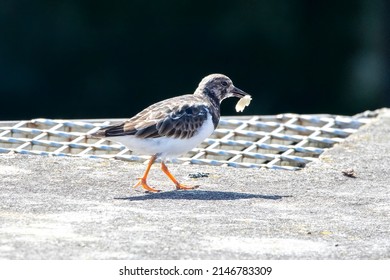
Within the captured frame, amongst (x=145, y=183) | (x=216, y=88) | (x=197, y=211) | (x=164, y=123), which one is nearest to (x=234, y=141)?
(x=216, y=88)

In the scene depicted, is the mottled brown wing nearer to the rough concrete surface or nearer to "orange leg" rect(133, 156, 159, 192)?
"orange leg" rect(133, 156, 159, 192)

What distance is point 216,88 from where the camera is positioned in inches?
511

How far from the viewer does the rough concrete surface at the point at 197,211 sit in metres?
9.45

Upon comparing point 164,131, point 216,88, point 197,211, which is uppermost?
point 216,88

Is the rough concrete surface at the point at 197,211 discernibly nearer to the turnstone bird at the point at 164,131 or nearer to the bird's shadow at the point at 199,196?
the bird's shadow at the point at 199,196

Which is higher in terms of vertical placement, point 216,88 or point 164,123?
point 216,88

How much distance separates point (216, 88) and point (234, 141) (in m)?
1.12

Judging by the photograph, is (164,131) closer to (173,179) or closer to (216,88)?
(173,179)

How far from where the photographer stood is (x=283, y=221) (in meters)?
10.5

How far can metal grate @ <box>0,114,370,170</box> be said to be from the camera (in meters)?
13.5

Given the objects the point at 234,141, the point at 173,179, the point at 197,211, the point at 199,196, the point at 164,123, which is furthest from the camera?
the point at 234,141

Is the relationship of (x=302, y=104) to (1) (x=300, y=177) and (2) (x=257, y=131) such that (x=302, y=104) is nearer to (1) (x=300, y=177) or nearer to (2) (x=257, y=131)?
(2) (x=257, y=131)

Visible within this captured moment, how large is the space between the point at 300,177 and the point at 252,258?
10.6 feet

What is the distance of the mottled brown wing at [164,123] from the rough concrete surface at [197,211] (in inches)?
18.2
